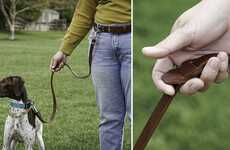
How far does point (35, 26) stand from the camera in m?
1.65

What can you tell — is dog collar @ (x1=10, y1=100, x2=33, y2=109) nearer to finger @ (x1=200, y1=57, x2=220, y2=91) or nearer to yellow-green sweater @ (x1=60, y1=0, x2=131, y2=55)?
yellow-green sweater @ (x1=60, y1=0, x2=131, y2=55)

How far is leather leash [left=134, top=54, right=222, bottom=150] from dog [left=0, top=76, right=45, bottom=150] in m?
0.65

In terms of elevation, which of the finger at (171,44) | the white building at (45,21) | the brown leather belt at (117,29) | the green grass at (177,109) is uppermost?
the white building at (45,21)

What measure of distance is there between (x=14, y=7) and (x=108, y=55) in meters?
0.30

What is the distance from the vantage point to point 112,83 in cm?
157

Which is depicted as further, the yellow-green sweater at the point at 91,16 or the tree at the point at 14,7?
the tree at the point at 14,7

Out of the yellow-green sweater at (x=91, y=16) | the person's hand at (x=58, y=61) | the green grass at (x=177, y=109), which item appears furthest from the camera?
the green grass at (x=177, y=109)

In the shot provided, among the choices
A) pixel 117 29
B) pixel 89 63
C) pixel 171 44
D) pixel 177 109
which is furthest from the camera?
pixel 177 109

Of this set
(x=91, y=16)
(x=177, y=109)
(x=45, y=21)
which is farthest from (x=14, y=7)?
(x=177, y=109)

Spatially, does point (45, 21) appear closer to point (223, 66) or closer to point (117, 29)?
point (117, 29)

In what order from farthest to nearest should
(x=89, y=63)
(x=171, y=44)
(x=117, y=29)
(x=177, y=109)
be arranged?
(x=177, y=109), (x=89, y=63), (x=117, y=29), (x=171, y=44)

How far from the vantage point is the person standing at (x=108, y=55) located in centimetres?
149

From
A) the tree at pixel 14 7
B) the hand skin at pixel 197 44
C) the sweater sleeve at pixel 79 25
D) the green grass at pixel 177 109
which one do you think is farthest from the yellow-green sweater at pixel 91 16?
the hand skin at pixel 197 44

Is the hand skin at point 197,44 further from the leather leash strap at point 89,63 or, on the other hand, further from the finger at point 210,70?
the leather leash strap at point 89,63
